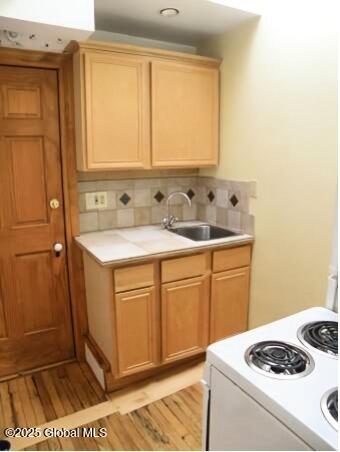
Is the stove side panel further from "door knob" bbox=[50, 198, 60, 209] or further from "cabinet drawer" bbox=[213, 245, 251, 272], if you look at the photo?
"door knob" bbox=[50, 198, 60, 209]

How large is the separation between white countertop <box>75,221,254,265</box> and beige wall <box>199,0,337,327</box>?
0.33 m

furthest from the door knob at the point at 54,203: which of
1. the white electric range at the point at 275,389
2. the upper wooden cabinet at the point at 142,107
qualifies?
the white electric range at the point at 275,389

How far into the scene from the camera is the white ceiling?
196cm

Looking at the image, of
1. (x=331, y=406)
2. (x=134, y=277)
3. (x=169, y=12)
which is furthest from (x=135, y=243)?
(x=331, y=406)

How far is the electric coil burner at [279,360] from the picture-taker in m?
0.95

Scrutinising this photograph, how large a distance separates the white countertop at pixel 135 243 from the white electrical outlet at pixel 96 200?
0.19 metres

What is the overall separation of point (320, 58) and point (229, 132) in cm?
79

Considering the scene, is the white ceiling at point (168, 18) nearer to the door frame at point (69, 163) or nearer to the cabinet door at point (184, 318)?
the door frame at point (69, 163)

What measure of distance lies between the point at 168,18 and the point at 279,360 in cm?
208

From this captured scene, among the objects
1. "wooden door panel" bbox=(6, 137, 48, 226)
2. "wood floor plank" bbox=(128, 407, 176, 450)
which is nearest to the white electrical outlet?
"wooden door panel" bbox=(6, 137, 48, 226)

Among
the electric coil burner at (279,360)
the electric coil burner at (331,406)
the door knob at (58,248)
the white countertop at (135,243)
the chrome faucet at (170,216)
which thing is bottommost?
the electric coil burner at (331,406)

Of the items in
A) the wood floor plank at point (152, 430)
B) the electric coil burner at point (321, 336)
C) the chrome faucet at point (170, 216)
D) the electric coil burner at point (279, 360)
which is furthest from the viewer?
the chrome faucet at point (170, 216)

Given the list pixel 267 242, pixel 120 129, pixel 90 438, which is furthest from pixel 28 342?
pixel 267 242

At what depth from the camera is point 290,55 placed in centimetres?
199
